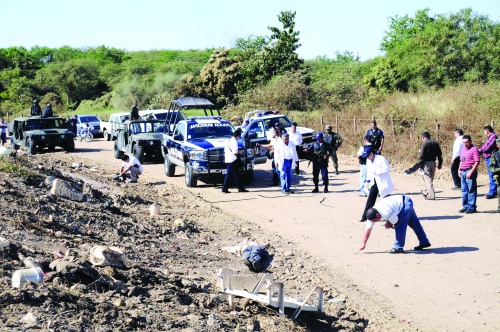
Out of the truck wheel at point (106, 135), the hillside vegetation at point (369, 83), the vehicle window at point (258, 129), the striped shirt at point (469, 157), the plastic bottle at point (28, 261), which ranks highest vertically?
the hillside vegetation at point (369, 83)

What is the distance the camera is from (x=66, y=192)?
588 inches

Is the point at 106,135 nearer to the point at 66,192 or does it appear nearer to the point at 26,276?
the point at 66,192

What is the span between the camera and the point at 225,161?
58.9 feet

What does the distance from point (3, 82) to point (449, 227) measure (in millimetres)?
67734

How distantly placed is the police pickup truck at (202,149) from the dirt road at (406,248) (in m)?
0.63

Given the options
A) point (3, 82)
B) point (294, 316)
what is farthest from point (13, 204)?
point (3, 82)

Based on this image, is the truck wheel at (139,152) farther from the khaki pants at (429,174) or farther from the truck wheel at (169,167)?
the khaki pants at (429,174)

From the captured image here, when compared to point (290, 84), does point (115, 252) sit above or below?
→ below

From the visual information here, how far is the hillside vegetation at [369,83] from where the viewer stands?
2531 cm

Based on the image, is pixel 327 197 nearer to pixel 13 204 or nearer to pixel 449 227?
pixel 449 227

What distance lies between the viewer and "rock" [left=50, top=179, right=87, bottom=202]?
14.8 metres

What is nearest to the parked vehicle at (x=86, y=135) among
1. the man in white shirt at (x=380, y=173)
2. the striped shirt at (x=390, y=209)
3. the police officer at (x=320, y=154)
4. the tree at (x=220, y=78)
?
the tree at (x=220, y=78)

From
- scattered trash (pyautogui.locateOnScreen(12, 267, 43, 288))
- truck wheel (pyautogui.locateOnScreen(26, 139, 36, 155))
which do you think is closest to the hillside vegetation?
truck wheel (pyautogui.locateOnScreen(26, 139, 36, 155))

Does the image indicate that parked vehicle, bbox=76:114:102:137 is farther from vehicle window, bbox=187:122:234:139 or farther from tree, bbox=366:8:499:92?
vehicle window, bbox=187:122:234:139
